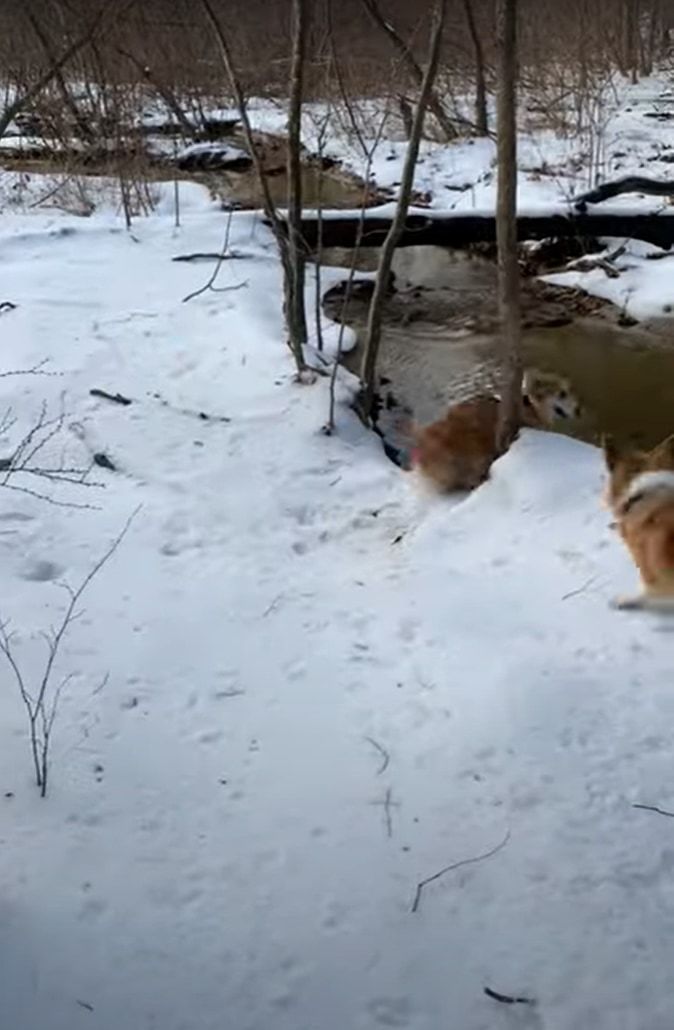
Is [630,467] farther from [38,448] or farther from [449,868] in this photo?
[38,448]

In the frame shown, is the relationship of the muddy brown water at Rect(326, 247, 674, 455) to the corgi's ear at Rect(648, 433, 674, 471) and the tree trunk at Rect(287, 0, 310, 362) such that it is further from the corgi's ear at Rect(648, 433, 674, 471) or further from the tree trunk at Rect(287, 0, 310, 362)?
the corgi's ear at Rect(648, 433, 674, 471)

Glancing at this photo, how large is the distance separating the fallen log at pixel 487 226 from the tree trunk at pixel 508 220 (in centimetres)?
580

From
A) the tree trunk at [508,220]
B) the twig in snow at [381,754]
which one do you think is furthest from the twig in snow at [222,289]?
the twig in snow at [381,754]

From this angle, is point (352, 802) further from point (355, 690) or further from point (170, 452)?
point (170, 452)

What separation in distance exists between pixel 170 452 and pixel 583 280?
224 inches

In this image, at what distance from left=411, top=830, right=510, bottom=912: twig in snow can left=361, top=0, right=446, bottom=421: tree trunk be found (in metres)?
4.14

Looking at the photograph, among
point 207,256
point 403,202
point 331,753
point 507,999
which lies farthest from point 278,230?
point 507,999

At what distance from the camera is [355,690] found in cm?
420

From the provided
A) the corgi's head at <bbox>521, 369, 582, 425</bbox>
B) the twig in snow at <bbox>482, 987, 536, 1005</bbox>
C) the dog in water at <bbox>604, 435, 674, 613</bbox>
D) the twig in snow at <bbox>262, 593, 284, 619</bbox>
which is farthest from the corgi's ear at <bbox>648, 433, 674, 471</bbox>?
the twig in snow at <bbox>482, 987, 536, 1005</bbox>

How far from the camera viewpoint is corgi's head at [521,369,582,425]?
6864 mm

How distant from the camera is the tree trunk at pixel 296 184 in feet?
21.9

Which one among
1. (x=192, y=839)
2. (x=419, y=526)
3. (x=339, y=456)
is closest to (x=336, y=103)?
(x=339, y=456)

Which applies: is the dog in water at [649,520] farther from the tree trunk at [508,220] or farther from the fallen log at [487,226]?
the fallen log at [487,226]

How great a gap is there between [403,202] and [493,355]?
2755mm
